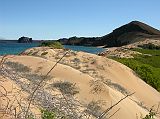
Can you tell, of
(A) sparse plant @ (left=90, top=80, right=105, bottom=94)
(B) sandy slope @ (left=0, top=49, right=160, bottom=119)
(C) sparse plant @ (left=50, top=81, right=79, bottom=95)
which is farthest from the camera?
(A) sparse plant @ (left=90, top=80, right=105, bottom=94)

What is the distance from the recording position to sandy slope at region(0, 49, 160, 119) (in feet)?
67.8

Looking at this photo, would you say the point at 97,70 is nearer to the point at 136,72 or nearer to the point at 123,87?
the point at 123,87

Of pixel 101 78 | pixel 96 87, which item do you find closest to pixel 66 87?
pixel 96 87

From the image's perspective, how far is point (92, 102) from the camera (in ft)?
66.5

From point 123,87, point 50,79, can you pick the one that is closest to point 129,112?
point 50,79

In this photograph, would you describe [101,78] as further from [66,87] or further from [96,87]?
[66,87]

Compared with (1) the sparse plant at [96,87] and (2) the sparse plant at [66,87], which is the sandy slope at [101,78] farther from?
(2) the sparse plant at [66,87]

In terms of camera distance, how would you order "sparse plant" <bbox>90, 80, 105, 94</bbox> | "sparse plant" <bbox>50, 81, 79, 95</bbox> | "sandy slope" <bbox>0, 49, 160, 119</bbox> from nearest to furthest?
"sparse plant" <bbox>50, 81, 79, 95</bbox> < "sandy slope" <bbox>0, 49, 160, 119</bbox> < "sparse plant" <bbox>90, 80, 105, 94</bbox>

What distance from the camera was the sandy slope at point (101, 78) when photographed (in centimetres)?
2066

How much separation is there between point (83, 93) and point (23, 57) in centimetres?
683

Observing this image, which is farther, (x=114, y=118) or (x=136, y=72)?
(x=136, y=72)

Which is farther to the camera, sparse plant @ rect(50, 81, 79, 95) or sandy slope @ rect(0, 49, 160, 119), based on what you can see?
sandy slope @ rect(0, 49, 160, 119)

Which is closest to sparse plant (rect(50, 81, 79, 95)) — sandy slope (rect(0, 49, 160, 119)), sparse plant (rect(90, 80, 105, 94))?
sandy slope (rect(0, 49, 160, 119))

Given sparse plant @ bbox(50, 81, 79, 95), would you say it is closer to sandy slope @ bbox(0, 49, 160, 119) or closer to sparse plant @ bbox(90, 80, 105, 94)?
sandy slope @ bbox(0, 49, 160, 119)
